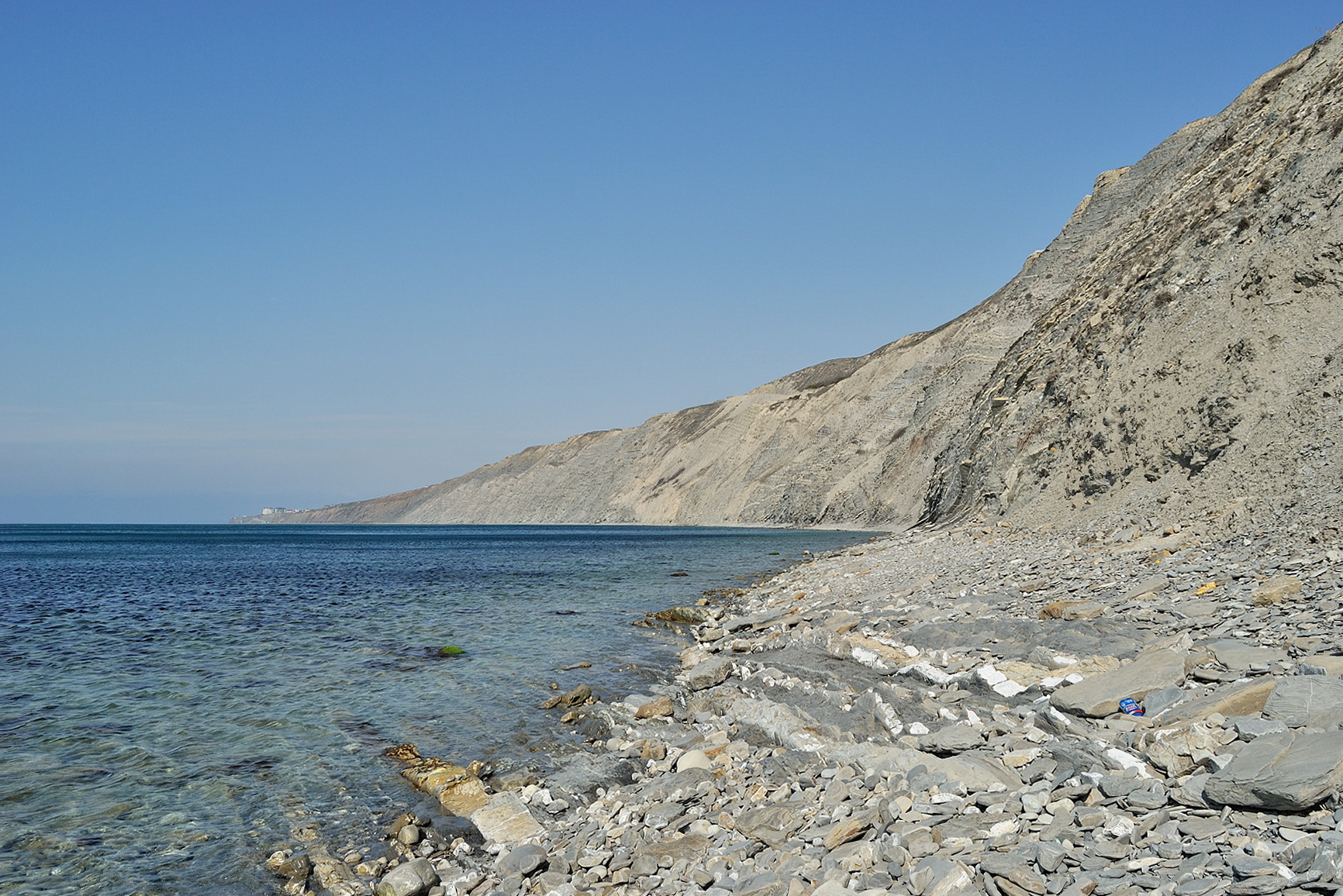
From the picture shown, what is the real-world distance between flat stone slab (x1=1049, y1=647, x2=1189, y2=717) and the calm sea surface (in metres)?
5.82

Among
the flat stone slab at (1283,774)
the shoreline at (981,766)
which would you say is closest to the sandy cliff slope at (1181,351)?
the shoreline at (981,766)

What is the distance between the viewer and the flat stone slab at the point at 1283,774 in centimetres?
436

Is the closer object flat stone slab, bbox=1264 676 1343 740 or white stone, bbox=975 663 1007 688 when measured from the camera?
flat stone slab, bbox=1264 676 1343 740

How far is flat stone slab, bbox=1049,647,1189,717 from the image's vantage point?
22.6 ft

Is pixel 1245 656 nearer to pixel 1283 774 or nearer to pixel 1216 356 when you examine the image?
pixel 1283 774

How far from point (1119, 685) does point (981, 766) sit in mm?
2031

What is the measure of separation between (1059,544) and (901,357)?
71.6 m

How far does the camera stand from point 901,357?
288 feet

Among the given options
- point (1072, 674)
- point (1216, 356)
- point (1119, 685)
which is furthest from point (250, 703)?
point (1216, 356)

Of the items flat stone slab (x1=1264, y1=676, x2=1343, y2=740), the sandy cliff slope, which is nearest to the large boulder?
flat stone slab (x1=1264, y1=676, x2=1343, y2=740)

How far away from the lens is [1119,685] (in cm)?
718

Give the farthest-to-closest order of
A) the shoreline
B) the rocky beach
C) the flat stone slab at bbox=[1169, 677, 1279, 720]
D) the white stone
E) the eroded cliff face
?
the eroded cliff face, the white stone, the flat stone slab at bbox=[1169, 677, 1279, 720], the rocky beach, the shoreline

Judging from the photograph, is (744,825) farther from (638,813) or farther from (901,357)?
(901,357)

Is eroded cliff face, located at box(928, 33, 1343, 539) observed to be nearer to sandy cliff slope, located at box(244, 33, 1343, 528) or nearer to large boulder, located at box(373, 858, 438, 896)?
sandy cliff slope, located at box(244, 33, 1343, 528)
